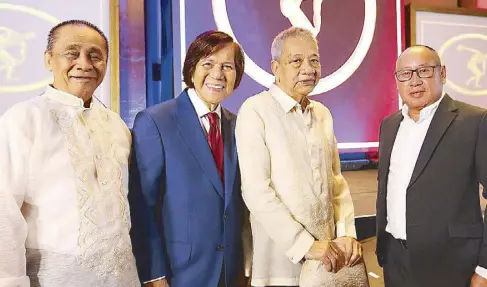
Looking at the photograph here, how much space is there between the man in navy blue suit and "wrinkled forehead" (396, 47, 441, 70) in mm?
950

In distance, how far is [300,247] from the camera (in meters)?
1.61

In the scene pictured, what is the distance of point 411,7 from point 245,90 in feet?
5.87

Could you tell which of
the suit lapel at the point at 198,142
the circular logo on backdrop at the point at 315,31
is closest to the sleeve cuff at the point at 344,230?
the suit lapel at the point at 198,142

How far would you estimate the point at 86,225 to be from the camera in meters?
1.36

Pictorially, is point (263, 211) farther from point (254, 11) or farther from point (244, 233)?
point (254, 11)

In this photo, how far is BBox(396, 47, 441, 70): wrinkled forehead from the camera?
2.00 meters

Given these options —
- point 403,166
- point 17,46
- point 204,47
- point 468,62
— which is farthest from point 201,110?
point 468,62

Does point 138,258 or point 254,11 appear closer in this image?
point 138,258

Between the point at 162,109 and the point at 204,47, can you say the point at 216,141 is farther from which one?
the point at 204,47

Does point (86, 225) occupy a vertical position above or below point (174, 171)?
below

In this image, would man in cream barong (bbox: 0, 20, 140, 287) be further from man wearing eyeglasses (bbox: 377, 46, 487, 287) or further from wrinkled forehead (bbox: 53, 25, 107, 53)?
man wearing eyeglasses (bbox: 377, 46, 487, 287)

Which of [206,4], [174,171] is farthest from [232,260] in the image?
[206,4]

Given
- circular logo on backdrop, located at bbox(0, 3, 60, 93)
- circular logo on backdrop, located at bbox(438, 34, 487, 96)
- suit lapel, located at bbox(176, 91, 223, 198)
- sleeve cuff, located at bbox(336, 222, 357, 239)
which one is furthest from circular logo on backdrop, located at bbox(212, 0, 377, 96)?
sleeve cuff, located at bbox(336, 222, 357, 239)

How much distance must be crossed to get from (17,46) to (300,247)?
2161mm
